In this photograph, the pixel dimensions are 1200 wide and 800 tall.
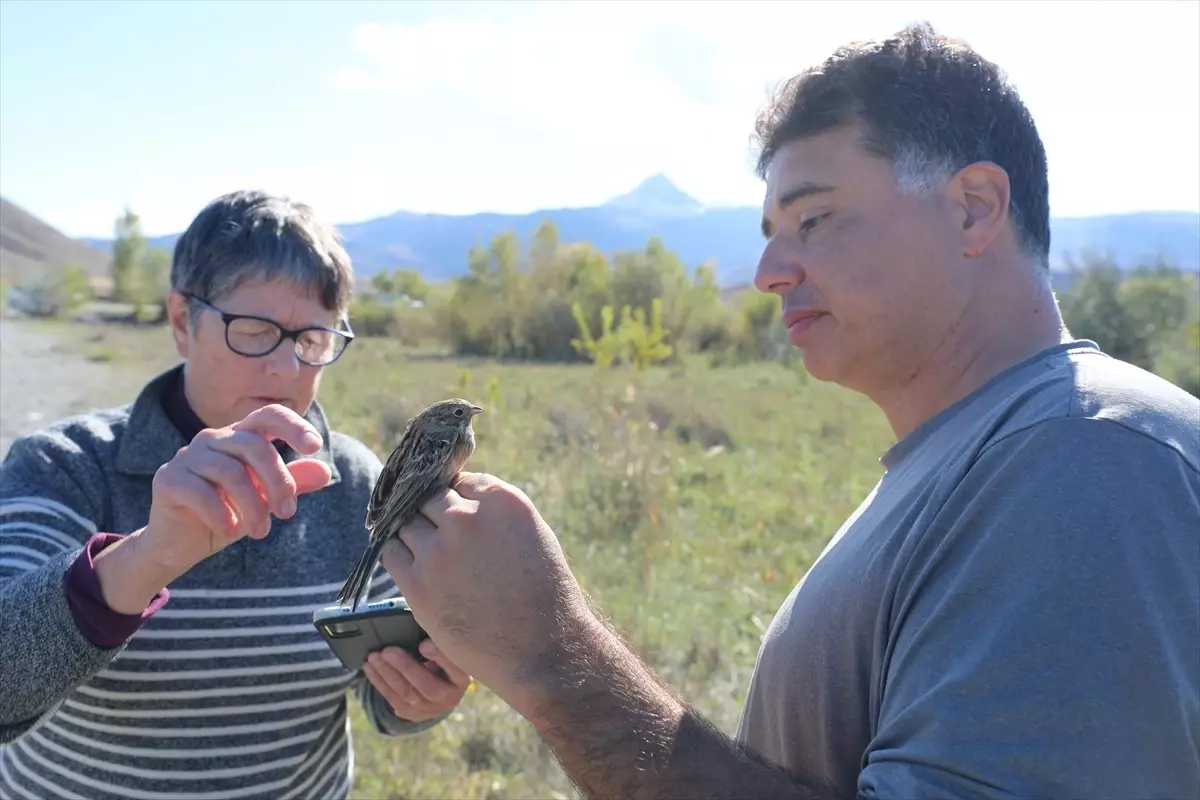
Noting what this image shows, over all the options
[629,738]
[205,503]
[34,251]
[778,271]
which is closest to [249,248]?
[205,503]

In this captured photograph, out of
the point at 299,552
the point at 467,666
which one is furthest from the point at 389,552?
the point at 299,552

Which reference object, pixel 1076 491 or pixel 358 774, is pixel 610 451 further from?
pixel 1076 491

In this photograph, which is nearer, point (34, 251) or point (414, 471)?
point (414, 471)

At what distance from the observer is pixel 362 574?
6.38 ft

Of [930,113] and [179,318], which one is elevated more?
[930,113]

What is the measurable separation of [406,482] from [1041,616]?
1.29 m

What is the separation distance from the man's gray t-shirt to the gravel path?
39.6 feet

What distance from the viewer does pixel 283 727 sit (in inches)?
98.4

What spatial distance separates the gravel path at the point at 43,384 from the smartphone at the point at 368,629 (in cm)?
1062

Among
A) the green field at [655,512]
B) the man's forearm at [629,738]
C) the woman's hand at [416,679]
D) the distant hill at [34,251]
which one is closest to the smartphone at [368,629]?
the woman's hand at [416,679]

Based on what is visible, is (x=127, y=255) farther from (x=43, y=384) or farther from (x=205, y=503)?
(x=205, y=503)

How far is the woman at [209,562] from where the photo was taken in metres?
1.92

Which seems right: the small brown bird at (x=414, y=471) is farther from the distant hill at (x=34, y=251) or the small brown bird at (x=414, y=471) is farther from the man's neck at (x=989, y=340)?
the distant hill at (x=34, y=251)

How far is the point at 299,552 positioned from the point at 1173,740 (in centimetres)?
232
